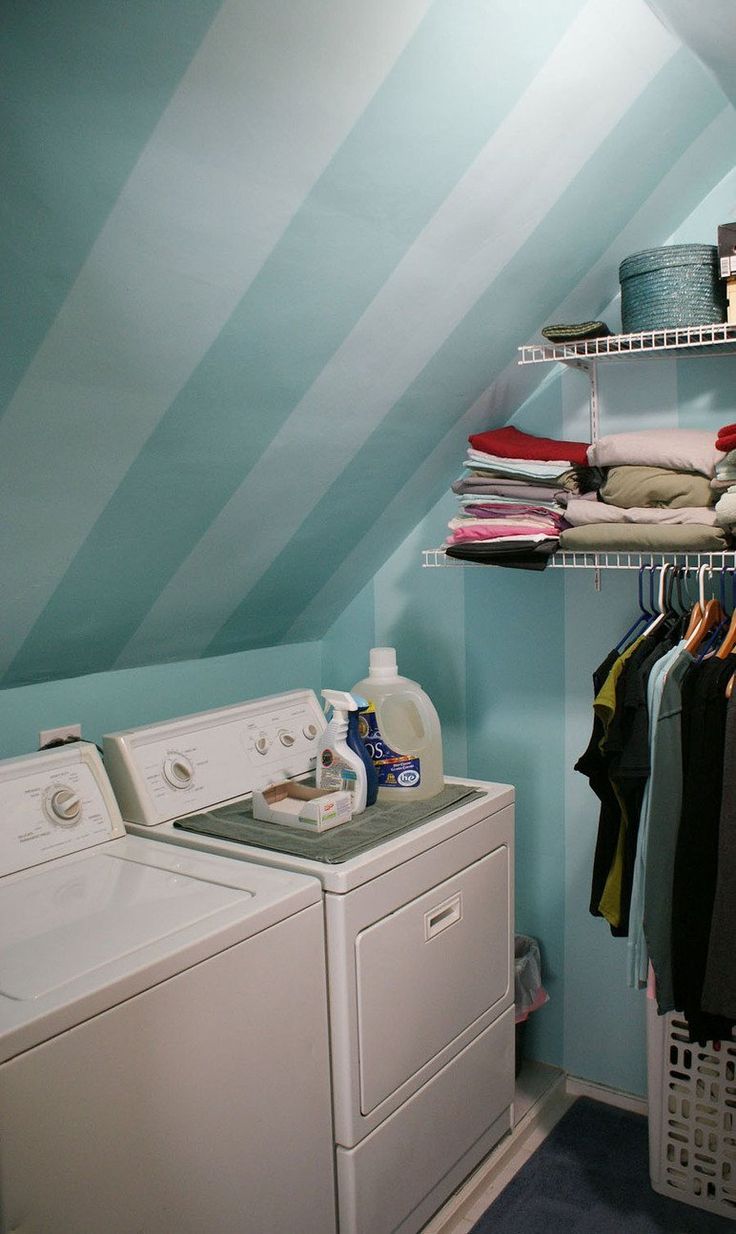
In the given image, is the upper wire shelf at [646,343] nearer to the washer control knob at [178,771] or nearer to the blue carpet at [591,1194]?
the washer control knob at [178,771]

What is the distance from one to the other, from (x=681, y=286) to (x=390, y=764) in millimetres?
1208

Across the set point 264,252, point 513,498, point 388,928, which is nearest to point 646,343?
point 513,498

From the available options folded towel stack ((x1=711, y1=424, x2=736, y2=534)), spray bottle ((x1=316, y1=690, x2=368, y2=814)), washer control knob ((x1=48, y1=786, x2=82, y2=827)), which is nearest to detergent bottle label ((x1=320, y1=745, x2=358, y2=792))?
spray bottle ((x1=316, y1=690, x2=368, y2=814))

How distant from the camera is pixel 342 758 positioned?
2037 mm

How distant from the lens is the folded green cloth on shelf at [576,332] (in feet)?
6.88

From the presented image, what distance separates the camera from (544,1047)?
2.67 metres

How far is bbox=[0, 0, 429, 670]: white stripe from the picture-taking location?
124 centimetres

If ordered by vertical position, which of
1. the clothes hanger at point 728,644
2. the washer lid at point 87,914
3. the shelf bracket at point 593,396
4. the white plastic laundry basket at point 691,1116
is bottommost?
the white plastic laundry basket at point 691,1116

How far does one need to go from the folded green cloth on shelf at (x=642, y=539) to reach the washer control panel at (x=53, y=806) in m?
1.14

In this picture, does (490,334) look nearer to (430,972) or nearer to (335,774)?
(335,774)

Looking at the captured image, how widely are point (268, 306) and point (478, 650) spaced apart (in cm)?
132

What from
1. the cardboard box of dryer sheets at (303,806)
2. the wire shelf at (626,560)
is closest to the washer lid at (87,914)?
the cardboard box of dryer sheets at (303,806)

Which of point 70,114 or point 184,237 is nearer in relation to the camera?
point 70,114

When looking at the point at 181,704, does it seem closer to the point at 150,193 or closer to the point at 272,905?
the point at 272,905
